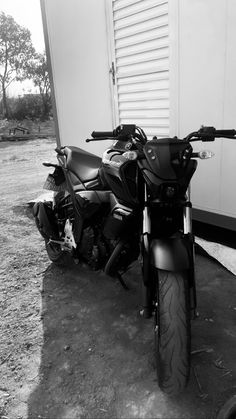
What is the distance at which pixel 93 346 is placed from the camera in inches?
86.2

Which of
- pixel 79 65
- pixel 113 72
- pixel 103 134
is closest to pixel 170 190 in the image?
pixel 103 134

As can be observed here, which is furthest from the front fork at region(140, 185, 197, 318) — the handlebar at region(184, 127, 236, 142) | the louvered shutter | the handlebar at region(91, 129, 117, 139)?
the louvered shutter

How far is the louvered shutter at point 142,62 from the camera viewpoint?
3318 mm

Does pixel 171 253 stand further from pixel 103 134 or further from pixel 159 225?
pixel 103 134

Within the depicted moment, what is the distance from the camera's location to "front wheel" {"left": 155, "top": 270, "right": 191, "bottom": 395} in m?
1.66

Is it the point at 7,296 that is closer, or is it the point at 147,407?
the point at 147,407

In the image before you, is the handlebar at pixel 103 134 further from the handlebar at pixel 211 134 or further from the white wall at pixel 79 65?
the white wall at pixel 79 65

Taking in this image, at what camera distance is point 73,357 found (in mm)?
2105

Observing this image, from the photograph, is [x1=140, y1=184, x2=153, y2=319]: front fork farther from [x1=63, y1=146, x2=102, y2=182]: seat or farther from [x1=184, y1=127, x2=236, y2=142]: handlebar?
[x1=63, y1=146, x2=102, y2=182]: seat

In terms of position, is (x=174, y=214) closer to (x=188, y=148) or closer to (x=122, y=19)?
(x=188, y=148)

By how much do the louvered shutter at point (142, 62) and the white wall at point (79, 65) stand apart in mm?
227

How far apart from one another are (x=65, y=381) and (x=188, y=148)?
1.42m

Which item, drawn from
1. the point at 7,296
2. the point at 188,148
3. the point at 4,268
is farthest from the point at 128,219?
the point at 4,268

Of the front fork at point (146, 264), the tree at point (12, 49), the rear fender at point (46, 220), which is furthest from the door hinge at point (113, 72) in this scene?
the tree at point (12, 49)
